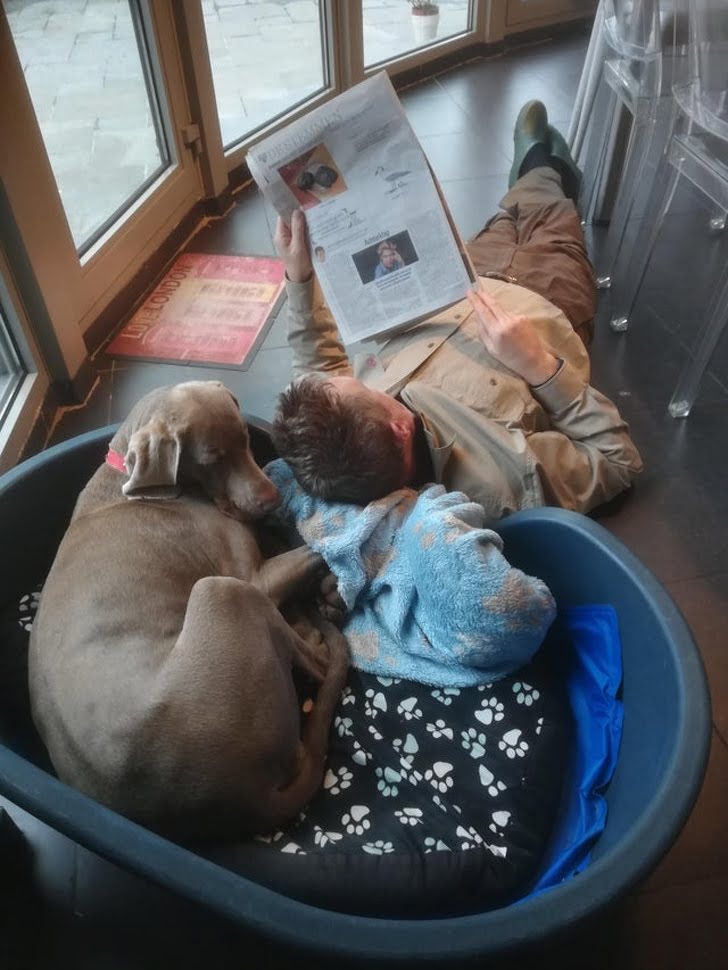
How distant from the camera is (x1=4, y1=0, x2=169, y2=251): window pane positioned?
236 centimetres

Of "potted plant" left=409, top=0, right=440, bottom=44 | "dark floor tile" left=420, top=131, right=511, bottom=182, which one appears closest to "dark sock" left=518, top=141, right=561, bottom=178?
"dark floor tile" left=420, top=131, right=511, bottom=182

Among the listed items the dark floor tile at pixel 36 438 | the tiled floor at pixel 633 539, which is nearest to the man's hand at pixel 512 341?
the tiled floor at pixel 633 539

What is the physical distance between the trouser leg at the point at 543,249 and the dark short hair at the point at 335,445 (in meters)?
0.75

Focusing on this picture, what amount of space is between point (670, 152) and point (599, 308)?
0.49m

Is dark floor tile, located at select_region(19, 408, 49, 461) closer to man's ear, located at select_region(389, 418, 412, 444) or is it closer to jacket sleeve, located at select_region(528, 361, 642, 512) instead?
man's ear, located at select_region(389, 418, 412, 444)

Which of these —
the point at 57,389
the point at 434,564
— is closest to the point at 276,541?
the point at 434,564

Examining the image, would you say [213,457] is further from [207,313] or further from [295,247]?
[207,313]

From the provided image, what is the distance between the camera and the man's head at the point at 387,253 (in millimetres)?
1453

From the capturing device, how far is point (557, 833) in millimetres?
1172

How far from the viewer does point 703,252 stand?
2.70m

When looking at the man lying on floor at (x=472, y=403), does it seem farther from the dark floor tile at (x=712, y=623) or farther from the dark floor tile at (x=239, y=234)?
the dark floor tile at (x=239, y=234)

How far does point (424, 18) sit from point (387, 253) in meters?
3.32

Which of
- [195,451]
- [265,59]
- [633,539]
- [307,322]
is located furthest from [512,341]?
[265,59]

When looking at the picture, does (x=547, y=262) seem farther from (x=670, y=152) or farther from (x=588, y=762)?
(x=588, y=762)
